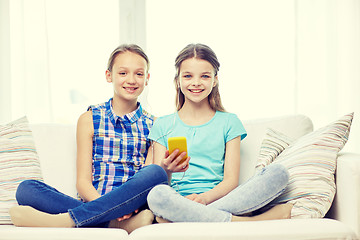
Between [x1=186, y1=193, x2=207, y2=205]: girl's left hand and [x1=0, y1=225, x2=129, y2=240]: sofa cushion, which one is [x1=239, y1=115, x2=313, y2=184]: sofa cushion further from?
[x1=0, y1=225, x2=129, y2=240]: sofa cushion

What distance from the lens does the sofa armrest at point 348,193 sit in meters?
1.50

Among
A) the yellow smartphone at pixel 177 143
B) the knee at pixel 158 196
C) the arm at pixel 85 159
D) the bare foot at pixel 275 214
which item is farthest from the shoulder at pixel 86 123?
the bare foot at pixel 275 214

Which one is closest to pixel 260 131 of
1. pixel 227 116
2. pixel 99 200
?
pixel 227 116

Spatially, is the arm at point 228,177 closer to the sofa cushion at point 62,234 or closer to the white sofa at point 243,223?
the white sofa at point 243,223

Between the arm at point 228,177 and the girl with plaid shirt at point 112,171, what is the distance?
24 cm

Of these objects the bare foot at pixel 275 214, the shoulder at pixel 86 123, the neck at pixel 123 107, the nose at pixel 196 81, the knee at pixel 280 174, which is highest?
the nose at pixel 196 81

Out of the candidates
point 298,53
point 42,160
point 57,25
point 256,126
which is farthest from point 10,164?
point 298,53

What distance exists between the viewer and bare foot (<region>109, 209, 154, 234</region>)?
155 centimetres

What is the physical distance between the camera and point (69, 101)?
338cm

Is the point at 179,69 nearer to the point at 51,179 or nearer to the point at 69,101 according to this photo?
the point at 51,179

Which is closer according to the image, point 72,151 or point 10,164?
point 10,164

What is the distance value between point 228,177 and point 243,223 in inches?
22.7

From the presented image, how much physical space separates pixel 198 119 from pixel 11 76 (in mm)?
1795

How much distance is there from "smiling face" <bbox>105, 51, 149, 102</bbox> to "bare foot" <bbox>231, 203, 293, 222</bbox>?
885 millimetres
